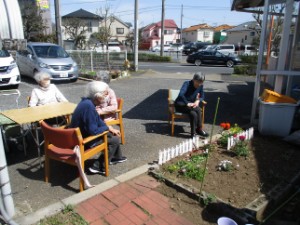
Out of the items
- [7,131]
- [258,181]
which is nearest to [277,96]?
[258,181]

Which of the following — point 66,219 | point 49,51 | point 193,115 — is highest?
point 49,51

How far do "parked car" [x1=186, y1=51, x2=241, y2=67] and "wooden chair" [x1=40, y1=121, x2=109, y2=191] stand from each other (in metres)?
21.9

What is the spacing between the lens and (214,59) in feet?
79.4

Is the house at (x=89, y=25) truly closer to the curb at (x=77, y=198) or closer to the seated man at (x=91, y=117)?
the seated man at (x=91, y=117)

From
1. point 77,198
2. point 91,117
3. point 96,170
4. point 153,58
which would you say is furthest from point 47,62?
point 153,58

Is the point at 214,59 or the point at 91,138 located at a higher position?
the point at 214,59

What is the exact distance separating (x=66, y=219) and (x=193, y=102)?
10.4ft

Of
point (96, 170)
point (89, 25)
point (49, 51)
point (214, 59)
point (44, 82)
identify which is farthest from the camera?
point (89, 25)

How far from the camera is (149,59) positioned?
28656 millimetres

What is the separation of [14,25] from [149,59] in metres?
25.1

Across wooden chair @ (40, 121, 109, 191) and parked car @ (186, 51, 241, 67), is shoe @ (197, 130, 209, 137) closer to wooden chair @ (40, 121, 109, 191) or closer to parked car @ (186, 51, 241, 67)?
wooden chair @ (40, 121, 109, 191)

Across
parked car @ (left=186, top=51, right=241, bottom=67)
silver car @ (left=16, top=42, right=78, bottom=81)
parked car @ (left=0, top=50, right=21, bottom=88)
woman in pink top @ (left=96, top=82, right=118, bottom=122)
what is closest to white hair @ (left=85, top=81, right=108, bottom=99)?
woman in pink top @ (left=96, top=82, right=118, bottom=122)

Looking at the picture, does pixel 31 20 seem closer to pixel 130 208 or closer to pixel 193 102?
pixel 193 102

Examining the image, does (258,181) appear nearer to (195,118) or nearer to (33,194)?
(195,118)
